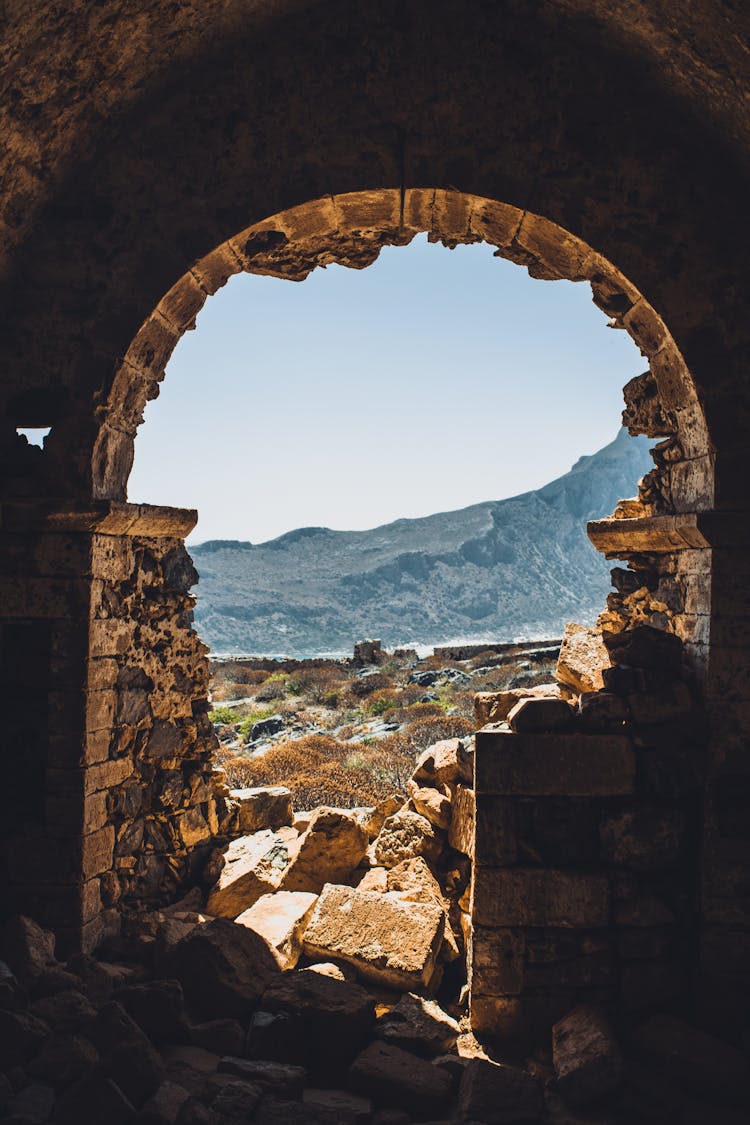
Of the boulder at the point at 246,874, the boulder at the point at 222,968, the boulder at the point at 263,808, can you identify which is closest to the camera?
the boulder at the point at 222,968

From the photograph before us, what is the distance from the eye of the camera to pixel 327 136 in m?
4.10

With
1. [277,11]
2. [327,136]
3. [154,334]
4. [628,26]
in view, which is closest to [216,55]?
[277,11]

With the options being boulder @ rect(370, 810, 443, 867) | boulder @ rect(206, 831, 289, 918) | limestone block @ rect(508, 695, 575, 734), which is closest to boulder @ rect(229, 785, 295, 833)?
boulder @ rect(206, 831, 289, 918)

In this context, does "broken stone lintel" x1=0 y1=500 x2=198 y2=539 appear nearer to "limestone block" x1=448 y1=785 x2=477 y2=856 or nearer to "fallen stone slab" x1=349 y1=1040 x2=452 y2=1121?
"limestone block" x1=448 y1=785 x2=477 y2=856

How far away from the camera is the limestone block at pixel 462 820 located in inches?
177

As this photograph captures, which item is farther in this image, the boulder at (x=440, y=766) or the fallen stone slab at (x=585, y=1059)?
the boulder at (x=440, y=766)

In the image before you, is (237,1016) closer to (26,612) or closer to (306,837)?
(306,837)

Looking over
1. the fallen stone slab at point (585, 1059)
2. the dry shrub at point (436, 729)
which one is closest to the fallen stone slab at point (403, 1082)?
the fallen stone slab at point (585, 1059)

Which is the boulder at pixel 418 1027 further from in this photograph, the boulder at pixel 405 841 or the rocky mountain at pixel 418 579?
the rocky mountain at pixel 418 579

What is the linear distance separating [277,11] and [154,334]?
1922 millimetres

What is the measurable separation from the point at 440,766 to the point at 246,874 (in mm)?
1533

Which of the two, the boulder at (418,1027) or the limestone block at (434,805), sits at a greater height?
the limestone block at (434,805)

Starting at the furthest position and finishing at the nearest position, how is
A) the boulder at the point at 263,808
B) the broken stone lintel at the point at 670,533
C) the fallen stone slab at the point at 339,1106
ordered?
the boulder at the point at 263,808, the broken stone lintel at the point at 670,533, the fallen stone slab at the point at 339,1106

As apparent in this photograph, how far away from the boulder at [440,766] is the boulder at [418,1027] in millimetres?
1613
